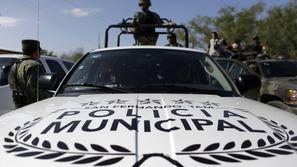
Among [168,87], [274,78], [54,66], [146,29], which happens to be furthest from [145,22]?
[168,87]

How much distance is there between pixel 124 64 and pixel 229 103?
125cm

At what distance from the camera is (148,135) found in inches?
103

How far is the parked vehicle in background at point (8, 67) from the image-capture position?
329 inches

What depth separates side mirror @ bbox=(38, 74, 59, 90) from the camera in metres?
4.68

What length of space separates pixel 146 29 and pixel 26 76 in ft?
6.10

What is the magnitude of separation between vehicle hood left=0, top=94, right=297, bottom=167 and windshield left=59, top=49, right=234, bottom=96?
0.65 m

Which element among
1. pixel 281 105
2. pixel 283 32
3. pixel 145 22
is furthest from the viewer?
pixel 283 32

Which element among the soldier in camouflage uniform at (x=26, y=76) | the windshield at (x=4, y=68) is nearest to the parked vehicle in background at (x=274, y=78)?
the soldier in camouflage uniform at (x=26, y=76)

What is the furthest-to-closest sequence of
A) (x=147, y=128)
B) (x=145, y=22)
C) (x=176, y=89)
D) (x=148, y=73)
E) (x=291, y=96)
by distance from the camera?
(x=291, y=96) → (x=145, y=22) → (x=148, y=73) → (x=176, y=89) → (x=147, y=128)

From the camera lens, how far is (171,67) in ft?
14.9

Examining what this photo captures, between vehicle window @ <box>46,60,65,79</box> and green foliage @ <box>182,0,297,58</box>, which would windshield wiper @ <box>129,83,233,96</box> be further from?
green foliage @ <box>182,0,297,58</box>

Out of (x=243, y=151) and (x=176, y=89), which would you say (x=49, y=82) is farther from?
(x=243, y=151)

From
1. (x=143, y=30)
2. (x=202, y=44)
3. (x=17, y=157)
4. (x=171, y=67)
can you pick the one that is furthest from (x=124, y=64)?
(x=202, y=44)

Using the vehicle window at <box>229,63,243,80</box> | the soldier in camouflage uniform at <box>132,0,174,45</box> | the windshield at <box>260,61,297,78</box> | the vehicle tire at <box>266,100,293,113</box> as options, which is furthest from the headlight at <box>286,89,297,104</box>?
the soldier in camouflage uniform at <box>132,0,174,45</box>
